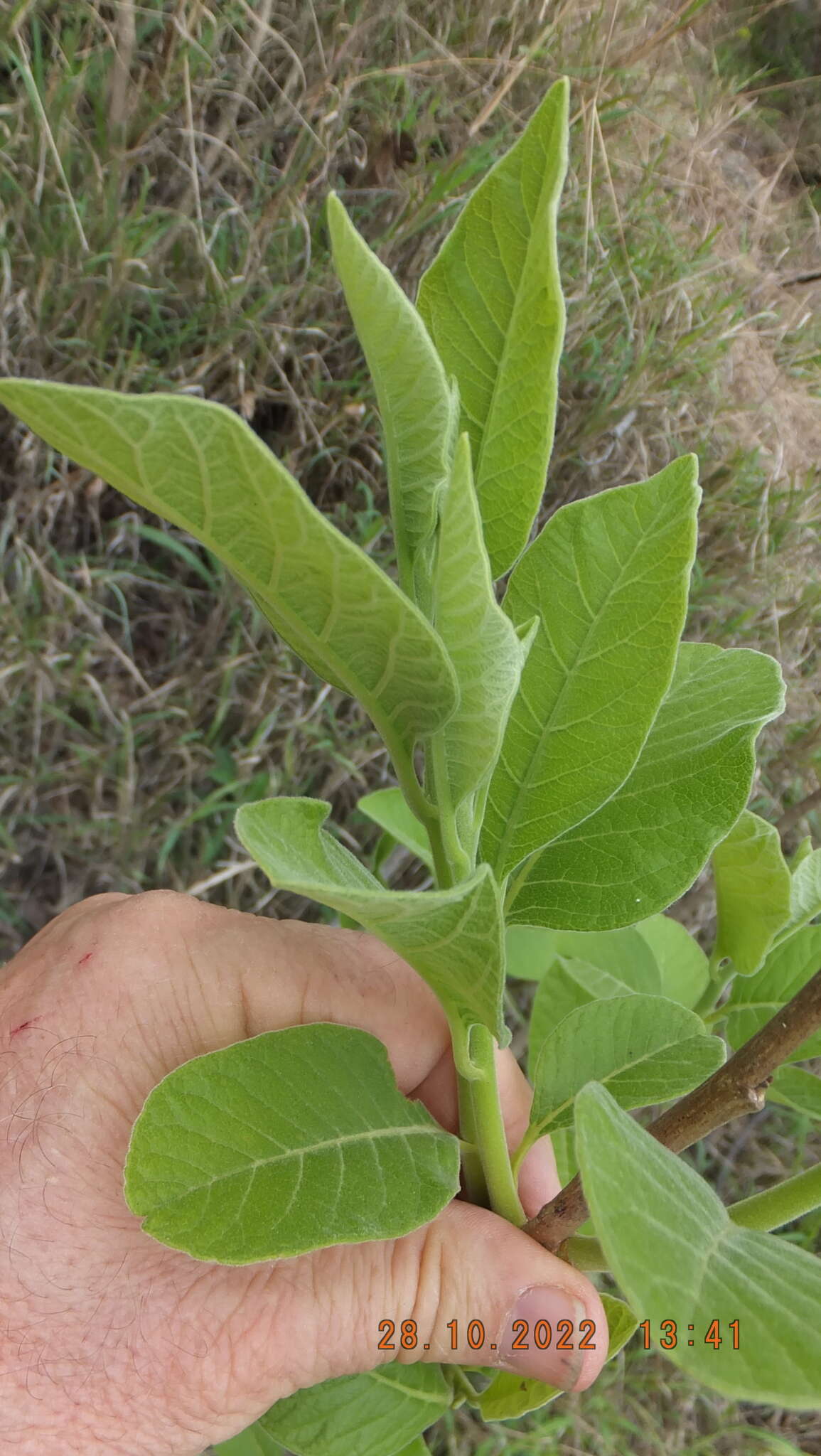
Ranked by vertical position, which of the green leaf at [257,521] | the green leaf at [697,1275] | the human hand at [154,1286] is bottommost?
the human hand at [154,1286]

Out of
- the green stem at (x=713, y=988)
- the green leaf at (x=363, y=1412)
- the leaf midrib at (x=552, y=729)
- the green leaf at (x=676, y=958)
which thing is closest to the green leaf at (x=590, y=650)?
the leaf midrib at (x=552, y=729)

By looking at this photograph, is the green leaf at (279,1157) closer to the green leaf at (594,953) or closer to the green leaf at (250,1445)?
the green leaf at (594,953)

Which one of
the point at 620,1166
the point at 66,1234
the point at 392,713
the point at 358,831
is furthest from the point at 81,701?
the point at 620,1166

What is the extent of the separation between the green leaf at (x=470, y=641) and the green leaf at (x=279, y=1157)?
12.0 inches

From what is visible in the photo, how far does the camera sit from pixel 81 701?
233 cm

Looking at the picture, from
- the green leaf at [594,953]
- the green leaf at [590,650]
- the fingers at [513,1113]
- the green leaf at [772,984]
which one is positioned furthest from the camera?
the fingers at [513,1113]

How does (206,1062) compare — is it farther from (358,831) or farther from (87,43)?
(87,43)

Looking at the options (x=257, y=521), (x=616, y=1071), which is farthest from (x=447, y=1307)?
(x=257, y=521)

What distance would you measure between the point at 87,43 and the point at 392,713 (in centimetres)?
246

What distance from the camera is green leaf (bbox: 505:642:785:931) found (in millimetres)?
872

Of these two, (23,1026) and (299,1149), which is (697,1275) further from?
(23,1026)

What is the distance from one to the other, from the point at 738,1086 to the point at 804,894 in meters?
0.30

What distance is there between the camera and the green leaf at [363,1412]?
3.74ft

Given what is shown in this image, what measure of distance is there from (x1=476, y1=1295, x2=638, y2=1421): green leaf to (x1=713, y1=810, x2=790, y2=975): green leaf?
42 centimetres
